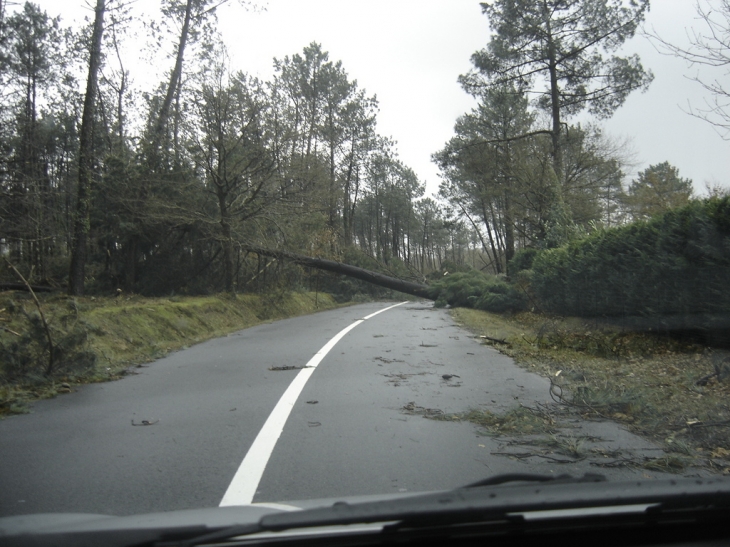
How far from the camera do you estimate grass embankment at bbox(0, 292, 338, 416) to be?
29.5 ft

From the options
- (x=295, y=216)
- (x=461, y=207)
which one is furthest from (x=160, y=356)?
(x=461, y=207)

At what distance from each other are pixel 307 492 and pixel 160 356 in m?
8.84

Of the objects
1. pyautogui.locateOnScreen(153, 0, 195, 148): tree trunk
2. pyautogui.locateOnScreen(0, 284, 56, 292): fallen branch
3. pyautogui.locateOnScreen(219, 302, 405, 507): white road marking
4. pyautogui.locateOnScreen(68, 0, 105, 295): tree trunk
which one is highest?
pyautogui.locateOnScreen(153, 0, 195, 148): tree trunk

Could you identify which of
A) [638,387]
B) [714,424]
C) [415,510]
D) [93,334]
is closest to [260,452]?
[415,510]

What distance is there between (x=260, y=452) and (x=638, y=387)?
511cm

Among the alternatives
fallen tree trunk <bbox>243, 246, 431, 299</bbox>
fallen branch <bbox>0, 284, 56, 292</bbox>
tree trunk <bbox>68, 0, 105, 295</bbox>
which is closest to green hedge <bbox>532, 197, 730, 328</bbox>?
fallen tree trunk <bbox>243, 246, 431, 299</bbox>

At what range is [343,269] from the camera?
103 ft

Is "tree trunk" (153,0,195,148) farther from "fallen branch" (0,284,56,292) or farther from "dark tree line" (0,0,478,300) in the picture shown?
"fallen branch" (0,284,56,292)

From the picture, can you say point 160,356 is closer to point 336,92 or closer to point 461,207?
point 336,92

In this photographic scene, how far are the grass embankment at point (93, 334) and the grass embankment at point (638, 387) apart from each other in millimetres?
6106

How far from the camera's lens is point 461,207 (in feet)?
179

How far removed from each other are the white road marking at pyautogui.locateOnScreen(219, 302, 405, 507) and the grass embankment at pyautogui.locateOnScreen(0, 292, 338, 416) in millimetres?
3052

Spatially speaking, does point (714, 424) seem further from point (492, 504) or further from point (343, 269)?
point (343, 269)

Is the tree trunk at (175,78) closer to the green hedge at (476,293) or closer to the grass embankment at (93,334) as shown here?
the grass embankment at (93,334)
